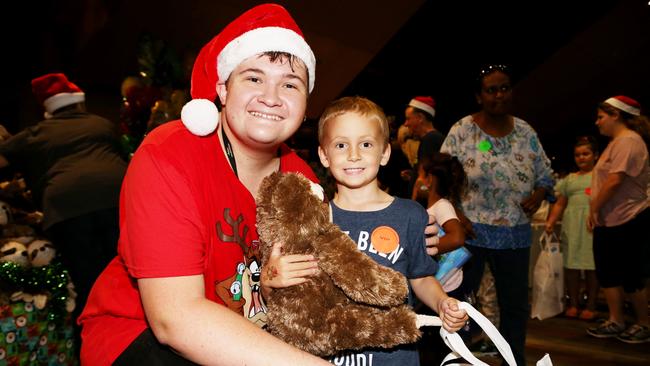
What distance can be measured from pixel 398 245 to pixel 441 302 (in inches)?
8.8

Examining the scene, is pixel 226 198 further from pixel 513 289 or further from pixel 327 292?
pixel 513 289

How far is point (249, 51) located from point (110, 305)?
31.0 inches

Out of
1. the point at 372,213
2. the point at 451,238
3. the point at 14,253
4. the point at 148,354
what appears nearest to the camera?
the point at 148,354

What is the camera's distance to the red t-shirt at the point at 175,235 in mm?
1108

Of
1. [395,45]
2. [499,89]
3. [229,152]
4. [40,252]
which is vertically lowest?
[40,252]

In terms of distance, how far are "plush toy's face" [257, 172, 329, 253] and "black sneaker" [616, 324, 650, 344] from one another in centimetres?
414

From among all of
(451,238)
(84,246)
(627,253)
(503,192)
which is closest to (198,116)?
(451,238)

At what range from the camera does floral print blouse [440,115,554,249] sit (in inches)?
121

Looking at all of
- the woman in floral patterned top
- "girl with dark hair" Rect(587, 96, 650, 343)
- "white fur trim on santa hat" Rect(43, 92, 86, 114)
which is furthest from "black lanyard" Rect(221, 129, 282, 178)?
"girl with dark hair" Rect(587, 96, 650, 343)

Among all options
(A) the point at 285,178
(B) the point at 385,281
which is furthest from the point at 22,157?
(B) the point at 385,281

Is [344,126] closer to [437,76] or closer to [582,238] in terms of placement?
[582,238]

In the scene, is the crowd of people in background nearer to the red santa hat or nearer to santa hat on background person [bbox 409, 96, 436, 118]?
santa hat on background person [bbox 409, 96, 436, 118]

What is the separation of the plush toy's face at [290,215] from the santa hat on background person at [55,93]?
2.67 m

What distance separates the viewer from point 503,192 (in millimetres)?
3076
